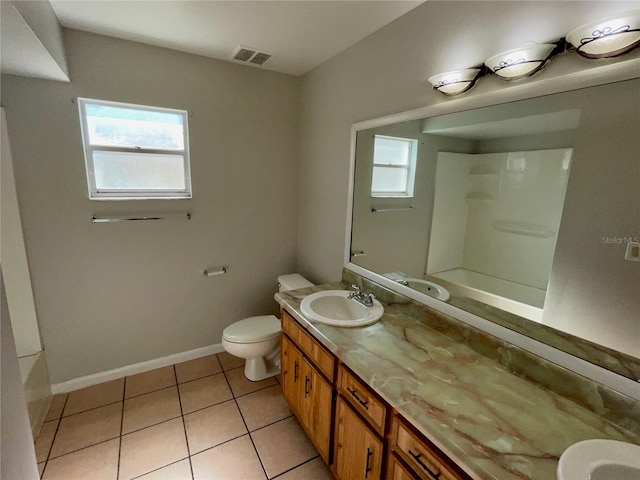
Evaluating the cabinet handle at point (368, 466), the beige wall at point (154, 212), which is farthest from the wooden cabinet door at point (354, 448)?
the beige wall at point (154, 212)

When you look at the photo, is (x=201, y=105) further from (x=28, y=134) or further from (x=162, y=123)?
(x=28, y=134)

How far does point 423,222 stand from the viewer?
169 centimetres

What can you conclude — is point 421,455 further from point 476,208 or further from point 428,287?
point 476,208

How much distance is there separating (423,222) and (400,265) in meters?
0.29

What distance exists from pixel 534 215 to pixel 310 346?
3.97ft

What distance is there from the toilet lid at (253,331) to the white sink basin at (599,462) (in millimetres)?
1781

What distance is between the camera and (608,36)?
2.86 feet

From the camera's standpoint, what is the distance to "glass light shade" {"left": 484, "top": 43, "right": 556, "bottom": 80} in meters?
1.02

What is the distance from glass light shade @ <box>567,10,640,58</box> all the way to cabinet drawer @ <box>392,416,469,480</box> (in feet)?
4.37

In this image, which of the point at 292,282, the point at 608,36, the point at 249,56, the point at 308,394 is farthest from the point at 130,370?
the point at 608,36

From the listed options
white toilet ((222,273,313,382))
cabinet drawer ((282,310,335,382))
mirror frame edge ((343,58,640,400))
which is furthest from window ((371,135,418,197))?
white toilet ((222,273,313,382))

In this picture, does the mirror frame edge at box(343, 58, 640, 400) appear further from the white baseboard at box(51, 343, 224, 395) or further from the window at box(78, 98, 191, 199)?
the white baseboard at box(51, 343, 224, 395)

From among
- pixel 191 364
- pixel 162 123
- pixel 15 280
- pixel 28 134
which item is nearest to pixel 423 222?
pixel 162 123

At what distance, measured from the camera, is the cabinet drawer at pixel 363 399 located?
1.13m
